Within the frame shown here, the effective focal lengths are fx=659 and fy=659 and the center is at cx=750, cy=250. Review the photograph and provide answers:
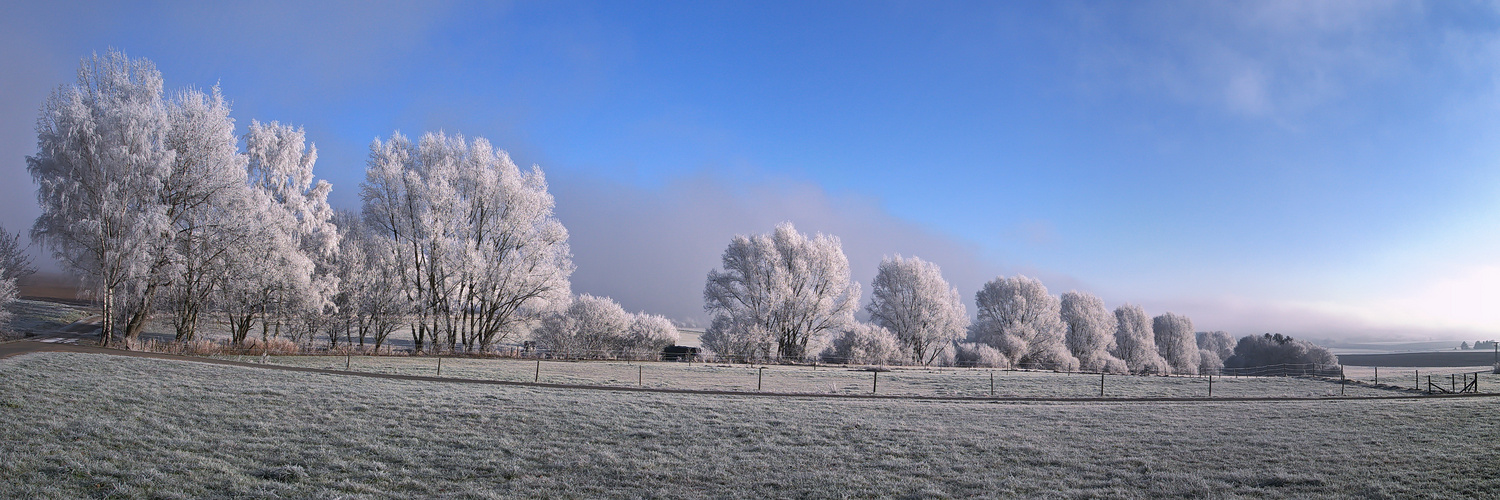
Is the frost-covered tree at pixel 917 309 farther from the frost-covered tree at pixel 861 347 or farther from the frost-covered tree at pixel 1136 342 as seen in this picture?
the frost-covered tree at pixel 1136 342

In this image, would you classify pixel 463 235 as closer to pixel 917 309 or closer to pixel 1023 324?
pixel 917 309

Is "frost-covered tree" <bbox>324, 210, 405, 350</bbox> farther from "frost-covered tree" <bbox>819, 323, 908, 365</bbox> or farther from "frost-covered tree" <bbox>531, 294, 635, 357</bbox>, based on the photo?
Result: "frost-covered tree" <bbox>819, 323, 908, 365</bbox>

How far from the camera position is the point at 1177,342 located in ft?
301

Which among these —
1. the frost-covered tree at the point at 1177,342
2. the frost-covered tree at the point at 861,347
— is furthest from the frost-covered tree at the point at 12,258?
the frost-covered tree at the point at 1177,342

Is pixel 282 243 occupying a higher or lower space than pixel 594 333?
higher

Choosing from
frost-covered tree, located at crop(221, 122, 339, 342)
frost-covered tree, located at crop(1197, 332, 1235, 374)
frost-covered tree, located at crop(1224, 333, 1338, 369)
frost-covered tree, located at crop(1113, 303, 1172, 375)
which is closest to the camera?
frost-covered tree, located at crop(221, 122, 339, 342)

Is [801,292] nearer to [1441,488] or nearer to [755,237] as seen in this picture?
[755,237]

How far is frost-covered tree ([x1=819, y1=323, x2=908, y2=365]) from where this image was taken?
56.7m

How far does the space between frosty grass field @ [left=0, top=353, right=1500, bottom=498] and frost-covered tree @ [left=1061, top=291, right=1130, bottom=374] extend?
179 ft

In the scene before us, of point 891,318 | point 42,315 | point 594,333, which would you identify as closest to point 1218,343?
point 891,318

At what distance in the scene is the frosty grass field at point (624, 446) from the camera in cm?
1008

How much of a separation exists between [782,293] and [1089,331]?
136 ft

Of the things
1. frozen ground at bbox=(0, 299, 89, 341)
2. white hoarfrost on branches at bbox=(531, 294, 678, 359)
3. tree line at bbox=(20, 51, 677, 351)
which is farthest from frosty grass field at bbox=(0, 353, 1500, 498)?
frozen ground at bbox=(0, 299, 89, 341)

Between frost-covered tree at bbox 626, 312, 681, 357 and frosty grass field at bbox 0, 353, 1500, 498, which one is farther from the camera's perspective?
frost-covered tree at bbox 626, 312, 681, 357
